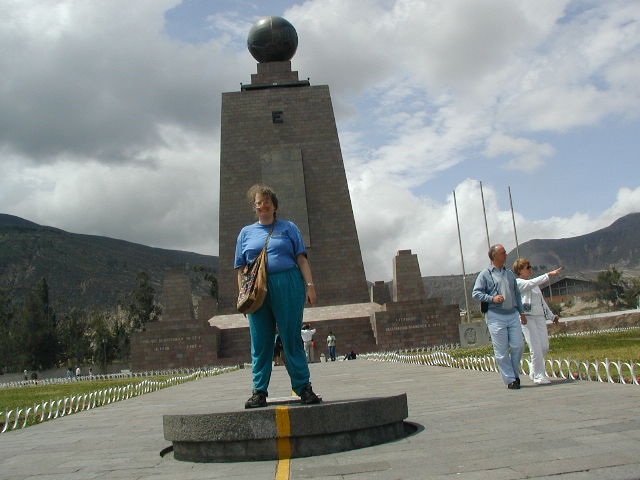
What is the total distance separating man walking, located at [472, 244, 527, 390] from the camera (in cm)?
641

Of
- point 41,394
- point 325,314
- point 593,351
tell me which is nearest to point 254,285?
point 593,351

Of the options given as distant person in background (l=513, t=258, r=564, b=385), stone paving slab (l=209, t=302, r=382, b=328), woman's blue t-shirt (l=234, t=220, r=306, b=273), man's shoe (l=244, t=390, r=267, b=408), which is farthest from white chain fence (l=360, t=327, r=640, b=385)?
stone paving slab (l=209, t=302, r=382, b=328)

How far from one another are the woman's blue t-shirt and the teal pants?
0.23 feet

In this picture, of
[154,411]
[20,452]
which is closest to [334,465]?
[20,452]

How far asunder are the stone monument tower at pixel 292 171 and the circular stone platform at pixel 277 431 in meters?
21.8

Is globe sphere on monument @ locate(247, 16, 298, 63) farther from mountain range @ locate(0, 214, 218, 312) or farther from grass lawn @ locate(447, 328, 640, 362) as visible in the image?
mountain range @ locate(0, 214, 218, 312)

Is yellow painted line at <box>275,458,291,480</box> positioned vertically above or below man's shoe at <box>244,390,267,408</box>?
below

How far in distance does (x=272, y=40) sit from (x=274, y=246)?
26783 mm

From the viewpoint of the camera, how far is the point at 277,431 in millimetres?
3449

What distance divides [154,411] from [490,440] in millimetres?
4289

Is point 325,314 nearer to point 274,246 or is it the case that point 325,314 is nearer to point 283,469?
point 274,246


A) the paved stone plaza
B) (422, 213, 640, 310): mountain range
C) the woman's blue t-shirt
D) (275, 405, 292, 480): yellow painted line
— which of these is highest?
(422, 213, 640, 310): mountain range

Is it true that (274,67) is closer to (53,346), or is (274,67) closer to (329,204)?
(329,204)

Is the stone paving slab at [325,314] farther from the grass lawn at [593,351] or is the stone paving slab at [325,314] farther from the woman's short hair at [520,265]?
the woman's short hair at [520,265]
